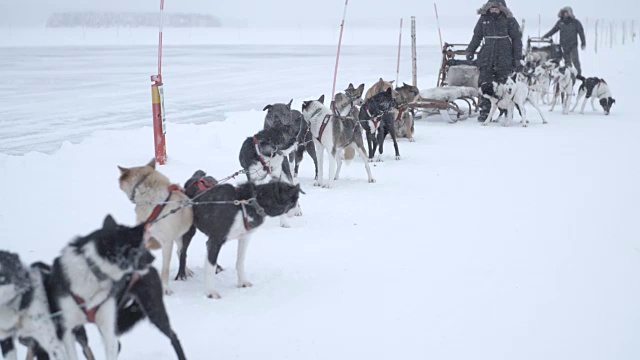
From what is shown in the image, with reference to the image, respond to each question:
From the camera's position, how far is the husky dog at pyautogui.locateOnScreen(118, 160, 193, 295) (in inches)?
139

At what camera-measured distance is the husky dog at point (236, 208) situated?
364 cm

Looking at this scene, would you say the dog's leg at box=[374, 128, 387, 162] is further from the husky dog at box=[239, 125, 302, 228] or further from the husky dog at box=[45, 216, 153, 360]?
the husky dog at box=[45, 216, 153, 360]

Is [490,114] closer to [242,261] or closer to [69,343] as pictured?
[242,261]

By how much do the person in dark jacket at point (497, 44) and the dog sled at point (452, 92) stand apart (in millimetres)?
491

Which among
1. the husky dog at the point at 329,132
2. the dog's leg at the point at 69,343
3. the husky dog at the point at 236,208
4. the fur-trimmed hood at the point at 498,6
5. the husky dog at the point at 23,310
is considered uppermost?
the fur-trimmed hood at the point at 498,6

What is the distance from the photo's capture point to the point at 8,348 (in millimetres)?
2520

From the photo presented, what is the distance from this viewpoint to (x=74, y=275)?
252 cm

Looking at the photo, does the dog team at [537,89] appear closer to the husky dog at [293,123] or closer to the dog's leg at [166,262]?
the husky dog at [293,123]

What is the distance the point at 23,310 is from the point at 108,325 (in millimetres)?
337

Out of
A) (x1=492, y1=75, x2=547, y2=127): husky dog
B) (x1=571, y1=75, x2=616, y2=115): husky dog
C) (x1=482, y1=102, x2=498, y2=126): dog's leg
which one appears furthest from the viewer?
(x1=571, y1=75, x2=616, y2=115): husky dog

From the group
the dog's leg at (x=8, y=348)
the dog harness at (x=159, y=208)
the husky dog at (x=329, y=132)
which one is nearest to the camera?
the dog's leg at (x=8, y=348)

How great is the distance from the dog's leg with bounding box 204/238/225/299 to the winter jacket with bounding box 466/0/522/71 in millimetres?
8889

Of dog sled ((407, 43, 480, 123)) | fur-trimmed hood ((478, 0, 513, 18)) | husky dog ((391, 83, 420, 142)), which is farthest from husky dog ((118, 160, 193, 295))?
fur-trimmed hood ((478, 0, 513, 18))

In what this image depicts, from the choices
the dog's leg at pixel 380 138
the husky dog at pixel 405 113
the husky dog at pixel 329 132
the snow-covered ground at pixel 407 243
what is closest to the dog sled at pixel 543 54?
the snow-covered ground at pixel 407 243
